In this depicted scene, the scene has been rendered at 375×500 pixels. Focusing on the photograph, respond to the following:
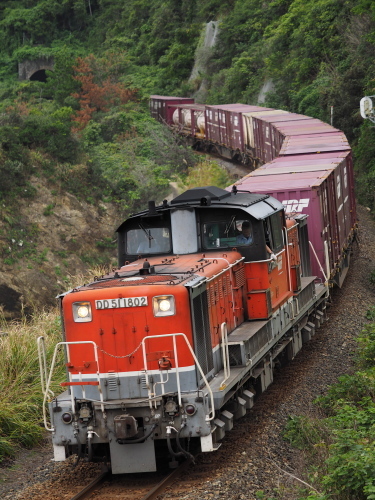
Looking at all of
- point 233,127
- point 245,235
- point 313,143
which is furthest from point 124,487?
point 233,127

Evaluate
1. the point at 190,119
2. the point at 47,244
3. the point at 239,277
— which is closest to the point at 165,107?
the point at 190,119

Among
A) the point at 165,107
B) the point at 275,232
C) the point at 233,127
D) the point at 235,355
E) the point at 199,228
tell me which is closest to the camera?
the point at 235,355

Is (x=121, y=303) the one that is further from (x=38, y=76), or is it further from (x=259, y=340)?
(x=38, y=76)

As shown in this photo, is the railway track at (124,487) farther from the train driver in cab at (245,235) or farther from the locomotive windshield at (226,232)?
the train driver in cab at (245,235)

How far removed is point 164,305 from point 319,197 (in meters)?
8.90

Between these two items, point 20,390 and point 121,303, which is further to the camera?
point 20,390

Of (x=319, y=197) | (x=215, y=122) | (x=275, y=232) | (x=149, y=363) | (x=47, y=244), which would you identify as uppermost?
(x=215, y=122)

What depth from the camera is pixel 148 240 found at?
36.7 ft

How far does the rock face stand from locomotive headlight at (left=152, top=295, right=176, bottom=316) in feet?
63.6

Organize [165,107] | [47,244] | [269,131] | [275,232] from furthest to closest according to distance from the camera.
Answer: [165,107]
[269,131]
[47,244]
[275,232]

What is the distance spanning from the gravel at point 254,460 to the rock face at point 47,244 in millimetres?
Result: 15775

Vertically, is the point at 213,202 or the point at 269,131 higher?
the point at 213,202

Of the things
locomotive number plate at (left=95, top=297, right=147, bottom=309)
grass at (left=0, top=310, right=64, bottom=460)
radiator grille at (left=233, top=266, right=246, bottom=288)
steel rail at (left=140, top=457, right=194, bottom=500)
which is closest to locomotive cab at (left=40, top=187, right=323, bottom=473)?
locomotive number plate at (left=95, top=297, right=147, bottom=309)

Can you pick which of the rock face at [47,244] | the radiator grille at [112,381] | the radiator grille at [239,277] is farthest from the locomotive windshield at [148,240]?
the rock face at [47,244]
